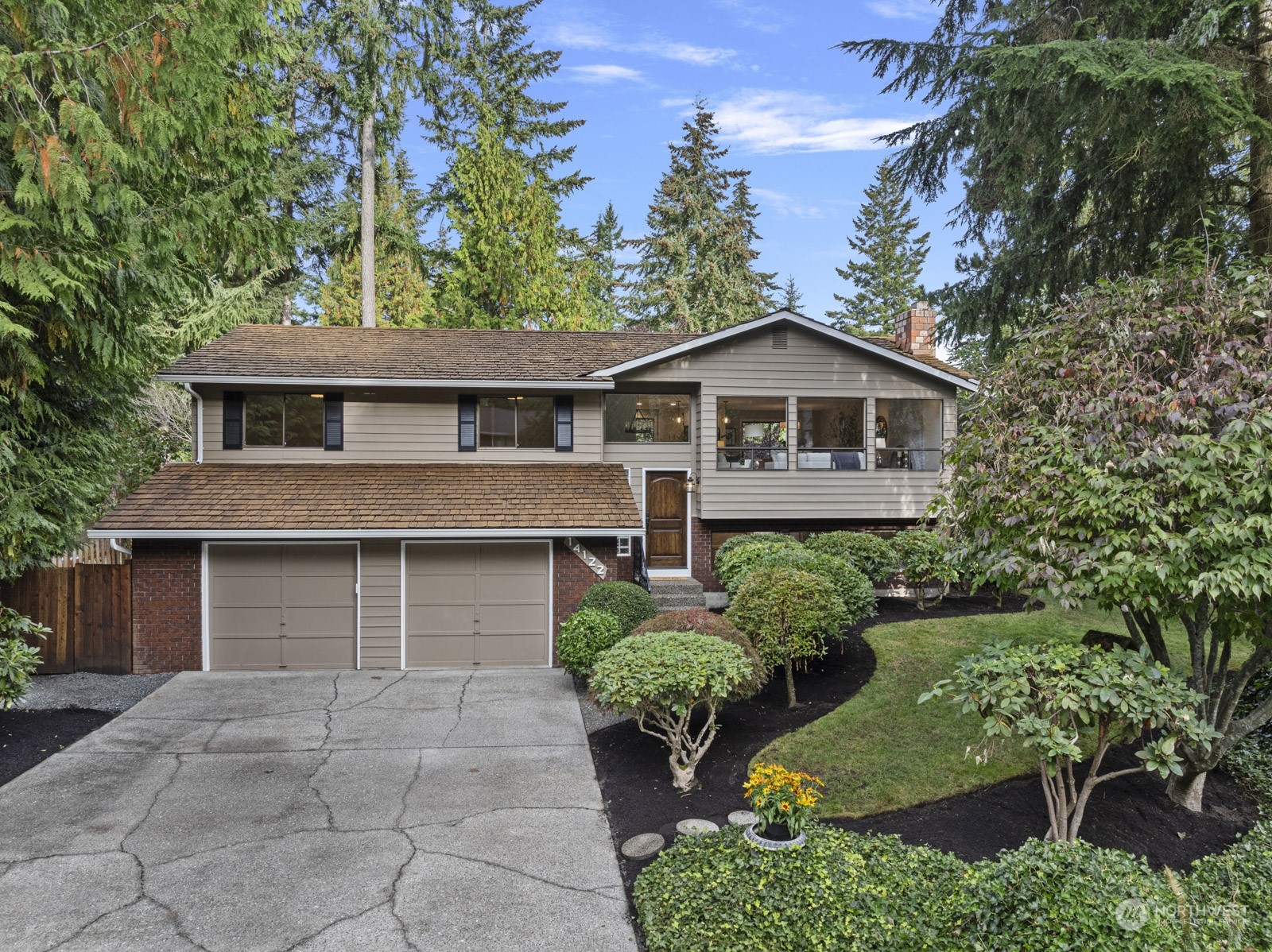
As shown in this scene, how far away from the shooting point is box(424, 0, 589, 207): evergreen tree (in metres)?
23.6

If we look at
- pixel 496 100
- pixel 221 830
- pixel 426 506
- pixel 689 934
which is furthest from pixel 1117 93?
pixel 496 100

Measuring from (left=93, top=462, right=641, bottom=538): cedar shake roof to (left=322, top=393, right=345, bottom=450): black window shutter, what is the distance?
435 mm

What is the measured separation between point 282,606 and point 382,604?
1731 millimetres

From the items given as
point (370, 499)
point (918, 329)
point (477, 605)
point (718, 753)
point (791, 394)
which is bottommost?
point (718, 753)

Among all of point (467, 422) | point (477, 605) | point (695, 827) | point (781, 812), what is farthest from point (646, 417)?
point (781, 812)

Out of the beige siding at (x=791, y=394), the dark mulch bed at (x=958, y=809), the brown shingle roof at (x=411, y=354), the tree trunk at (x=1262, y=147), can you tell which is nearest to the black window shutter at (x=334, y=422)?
the brown shingle roof at (x=411, y=354)

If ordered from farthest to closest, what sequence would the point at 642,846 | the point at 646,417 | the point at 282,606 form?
the point at 646,417, the point at 282,606, the point at 642,846


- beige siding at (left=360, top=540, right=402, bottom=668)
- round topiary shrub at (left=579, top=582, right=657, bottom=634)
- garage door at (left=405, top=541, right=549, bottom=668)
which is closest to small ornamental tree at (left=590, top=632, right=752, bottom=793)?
round topiary shrub at (left=579, top=582, right=657, bottom=634)

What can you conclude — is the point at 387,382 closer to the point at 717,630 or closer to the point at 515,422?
the point at 515,422

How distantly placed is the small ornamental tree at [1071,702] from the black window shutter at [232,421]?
1360cm

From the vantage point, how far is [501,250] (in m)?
22.7

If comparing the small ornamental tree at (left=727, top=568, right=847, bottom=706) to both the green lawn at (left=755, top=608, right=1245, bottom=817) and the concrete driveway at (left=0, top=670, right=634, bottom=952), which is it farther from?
the concrete driveway at (left=0, top=670, right=634, bottom=952)

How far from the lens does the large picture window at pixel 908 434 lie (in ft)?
51.1

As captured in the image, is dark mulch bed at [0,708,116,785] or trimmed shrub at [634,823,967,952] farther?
dark mulch bed at [0,708,116,785]
